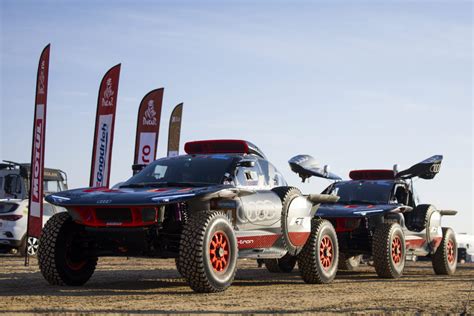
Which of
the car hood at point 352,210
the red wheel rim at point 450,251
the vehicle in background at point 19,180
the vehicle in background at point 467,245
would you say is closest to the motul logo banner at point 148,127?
the vehicle in background at point 19,180

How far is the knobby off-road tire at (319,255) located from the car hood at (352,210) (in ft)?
4.47

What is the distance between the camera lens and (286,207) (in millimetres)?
12141

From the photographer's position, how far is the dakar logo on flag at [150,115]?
26.1 metres

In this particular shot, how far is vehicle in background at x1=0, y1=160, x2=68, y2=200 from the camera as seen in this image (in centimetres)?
2550

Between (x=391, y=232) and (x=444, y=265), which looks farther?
(x=444, y=265)

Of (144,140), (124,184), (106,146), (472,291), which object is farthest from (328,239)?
(144,140)

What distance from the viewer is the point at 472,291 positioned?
11.5m

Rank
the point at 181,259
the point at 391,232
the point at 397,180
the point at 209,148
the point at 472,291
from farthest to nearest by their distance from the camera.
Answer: the point at 397,180 → the point at 391,232 → the point at 209,148 → the point at 472,291 → the point at 181,259

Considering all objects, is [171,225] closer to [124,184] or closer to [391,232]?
[124,184]

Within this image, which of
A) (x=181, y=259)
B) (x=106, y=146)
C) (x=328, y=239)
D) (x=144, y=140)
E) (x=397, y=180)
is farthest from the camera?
(x=144, y=140)

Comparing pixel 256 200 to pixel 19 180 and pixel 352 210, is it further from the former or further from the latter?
pixel 19 180

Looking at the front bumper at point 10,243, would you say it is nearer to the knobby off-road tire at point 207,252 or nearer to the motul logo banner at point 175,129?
the motul logo banner at point 175,129

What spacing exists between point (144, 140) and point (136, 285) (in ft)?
46.5

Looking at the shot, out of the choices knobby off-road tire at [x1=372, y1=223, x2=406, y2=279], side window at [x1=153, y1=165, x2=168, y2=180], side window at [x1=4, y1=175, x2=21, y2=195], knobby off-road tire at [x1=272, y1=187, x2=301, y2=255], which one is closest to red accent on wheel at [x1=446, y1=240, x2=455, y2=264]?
knobby off-road tire at [x1=372, y1=223, x2=406, y2=279]
